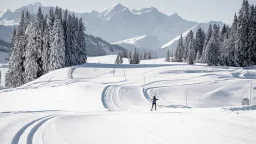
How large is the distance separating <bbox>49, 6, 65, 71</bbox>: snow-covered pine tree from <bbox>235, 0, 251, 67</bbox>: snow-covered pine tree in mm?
48952

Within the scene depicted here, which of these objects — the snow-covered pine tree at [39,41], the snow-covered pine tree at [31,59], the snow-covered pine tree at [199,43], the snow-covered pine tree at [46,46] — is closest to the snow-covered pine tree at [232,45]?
the snow-covered pine tree at [199,43]

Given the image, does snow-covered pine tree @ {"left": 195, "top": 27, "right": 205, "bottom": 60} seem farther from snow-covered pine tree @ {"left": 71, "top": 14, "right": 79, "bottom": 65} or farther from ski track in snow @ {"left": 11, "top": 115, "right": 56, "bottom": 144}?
ski track in snow @ {"left": 11, "top": 115, "right": 56, "bottom": 144}

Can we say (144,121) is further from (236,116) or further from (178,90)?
(178,90)

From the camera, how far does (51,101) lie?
41938 mm

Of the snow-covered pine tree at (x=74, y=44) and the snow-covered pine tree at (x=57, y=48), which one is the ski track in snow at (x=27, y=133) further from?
the snow-covered pine tree at (x=74, y=44)

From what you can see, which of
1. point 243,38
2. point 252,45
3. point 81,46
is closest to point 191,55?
point 243,38

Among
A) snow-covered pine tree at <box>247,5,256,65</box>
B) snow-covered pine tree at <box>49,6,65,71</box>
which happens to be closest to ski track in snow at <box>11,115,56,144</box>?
snow-covered pine tree at <box>49,6,65,71</box>

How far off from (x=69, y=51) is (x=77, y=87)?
131 ft

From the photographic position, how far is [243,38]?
8306 cm

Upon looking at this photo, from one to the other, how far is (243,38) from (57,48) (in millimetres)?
51805

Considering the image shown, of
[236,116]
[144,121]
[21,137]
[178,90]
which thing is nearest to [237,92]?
[178,90]

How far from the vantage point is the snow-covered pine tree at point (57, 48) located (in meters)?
76.8

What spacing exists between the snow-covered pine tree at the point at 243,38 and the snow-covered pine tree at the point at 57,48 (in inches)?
1927

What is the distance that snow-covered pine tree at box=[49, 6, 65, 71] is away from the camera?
76750mm
